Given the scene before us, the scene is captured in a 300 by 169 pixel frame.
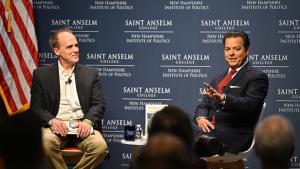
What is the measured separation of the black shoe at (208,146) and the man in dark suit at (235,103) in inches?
4.7

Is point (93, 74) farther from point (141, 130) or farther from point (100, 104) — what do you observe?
point (141, 130)

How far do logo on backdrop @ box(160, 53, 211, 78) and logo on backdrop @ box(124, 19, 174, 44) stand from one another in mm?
199

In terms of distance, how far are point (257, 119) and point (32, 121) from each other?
304 cm

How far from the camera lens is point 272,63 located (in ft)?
19.6

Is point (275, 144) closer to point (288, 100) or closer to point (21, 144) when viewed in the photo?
point (21, 144)

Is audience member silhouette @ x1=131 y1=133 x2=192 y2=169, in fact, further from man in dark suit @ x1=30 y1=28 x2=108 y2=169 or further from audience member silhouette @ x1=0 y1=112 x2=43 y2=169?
man in dark suit @ x1=30 y1=28 x2=108 y2=169

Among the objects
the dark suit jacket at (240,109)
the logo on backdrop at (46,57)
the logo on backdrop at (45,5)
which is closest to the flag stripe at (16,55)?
the logo on backdrop at (46,57)

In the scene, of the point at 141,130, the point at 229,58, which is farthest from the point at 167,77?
the point at 229,58

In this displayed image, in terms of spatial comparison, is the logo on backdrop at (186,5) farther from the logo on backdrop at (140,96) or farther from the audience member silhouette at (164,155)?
the audience member silhouette at (164,155)

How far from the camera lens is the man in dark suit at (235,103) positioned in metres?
4.79

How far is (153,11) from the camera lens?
20.4 feet

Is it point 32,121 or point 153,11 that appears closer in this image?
point 32,121

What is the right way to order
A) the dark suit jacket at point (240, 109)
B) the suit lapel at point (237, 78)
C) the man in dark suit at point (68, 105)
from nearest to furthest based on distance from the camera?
the dark suit jacket at point (240, 109), the suit lapel at point (237, 78), the man in dark suit at point (68, 105)

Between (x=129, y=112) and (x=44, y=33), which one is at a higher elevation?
(x=44, y=33)
